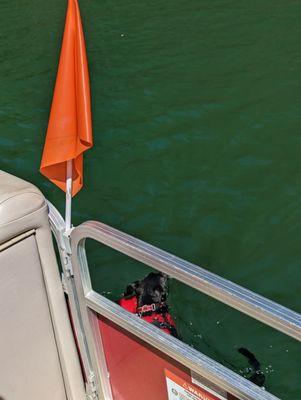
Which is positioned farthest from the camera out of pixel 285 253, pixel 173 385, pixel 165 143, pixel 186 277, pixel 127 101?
pixel 127 101

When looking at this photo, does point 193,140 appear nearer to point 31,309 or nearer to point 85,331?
point 85,331

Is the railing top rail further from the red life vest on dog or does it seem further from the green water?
the green water

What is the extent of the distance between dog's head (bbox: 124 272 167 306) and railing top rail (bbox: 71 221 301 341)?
6.94 ft

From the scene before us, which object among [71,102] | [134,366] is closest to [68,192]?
[71,102]

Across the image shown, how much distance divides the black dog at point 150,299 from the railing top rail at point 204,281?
1861 millimetres

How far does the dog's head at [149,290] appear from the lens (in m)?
4.40

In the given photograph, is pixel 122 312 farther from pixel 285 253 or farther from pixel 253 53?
pixel 253 53

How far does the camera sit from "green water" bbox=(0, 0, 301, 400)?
19.1ft

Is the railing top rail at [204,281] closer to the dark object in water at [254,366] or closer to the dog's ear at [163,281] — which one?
the dog's ear at [163,281]

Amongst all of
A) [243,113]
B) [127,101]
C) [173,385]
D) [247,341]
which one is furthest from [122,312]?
[127,101]

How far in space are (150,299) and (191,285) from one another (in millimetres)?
2466

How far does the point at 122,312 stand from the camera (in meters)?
2.35

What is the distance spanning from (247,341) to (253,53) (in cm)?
628

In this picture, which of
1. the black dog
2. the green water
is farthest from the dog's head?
the green water
